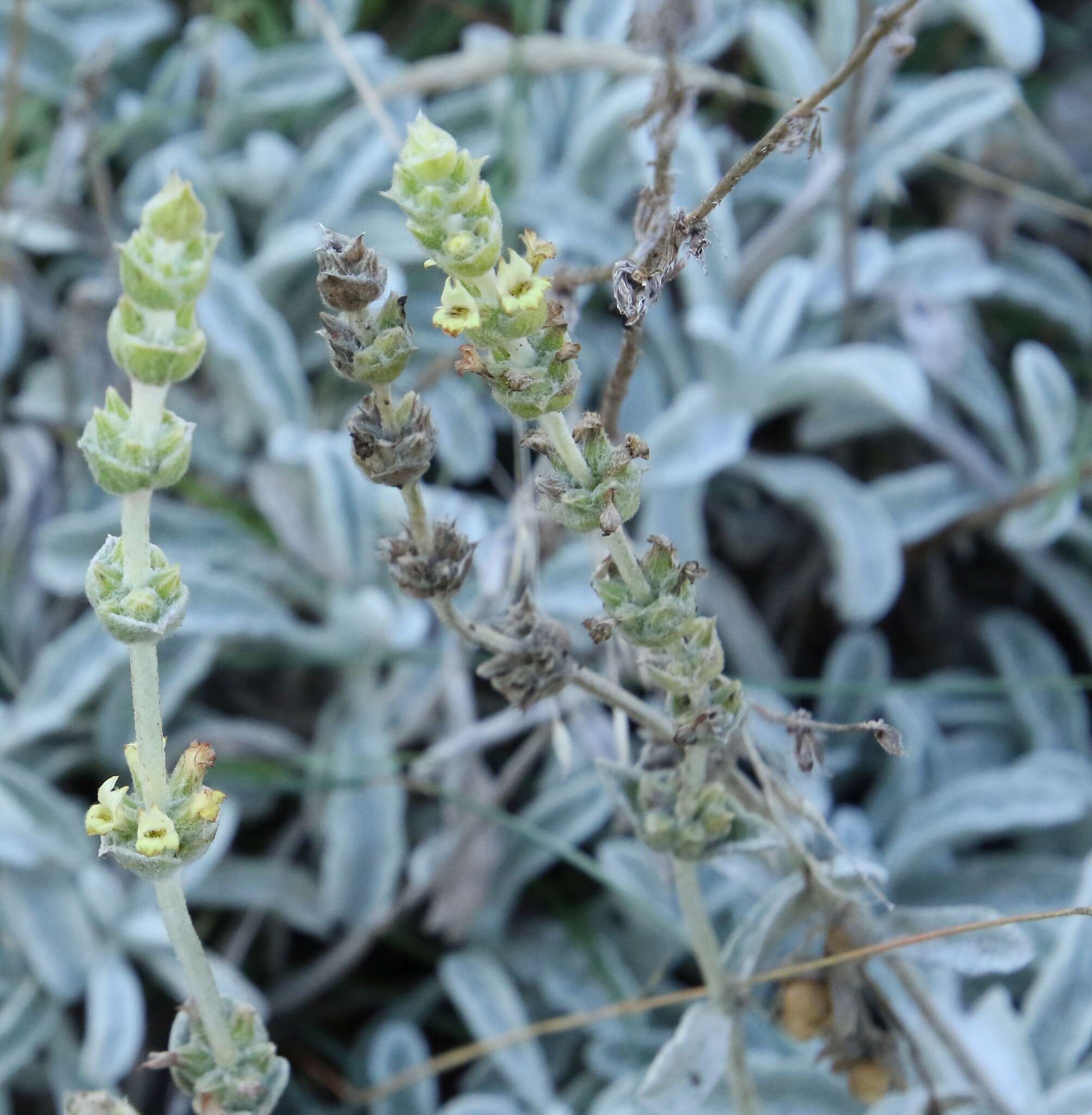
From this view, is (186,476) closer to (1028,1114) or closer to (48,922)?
(48,922)

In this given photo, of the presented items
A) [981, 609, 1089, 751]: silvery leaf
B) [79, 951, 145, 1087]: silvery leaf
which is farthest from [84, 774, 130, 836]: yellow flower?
[981, 609, 1089, 751]: silvery leaf

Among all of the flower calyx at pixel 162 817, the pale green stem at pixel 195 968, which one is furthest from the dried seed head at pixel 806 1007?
the flower calyx at pixel 162 817

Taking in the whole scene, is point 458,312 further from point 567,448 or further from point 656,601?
point 656,601

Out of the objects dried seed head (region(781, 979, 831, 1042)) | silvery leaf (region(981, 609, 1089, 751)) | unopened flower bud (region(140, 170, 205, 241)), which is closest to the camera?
unopened flower bud (region(140, 170, 205, 241))

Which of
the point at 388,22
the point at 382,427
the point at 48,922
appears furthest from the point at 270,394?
the point at 382,427

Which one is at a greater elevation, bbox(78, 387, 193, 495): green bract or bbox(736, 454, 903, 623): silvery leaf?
bbox(78, 387, 193, 495): green bract

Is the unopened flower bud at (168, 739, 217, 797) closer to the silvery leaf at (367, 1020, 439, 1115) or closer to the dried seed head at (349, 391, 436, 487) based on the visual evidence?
the dried seed head at (349, 391, 436, 487)
